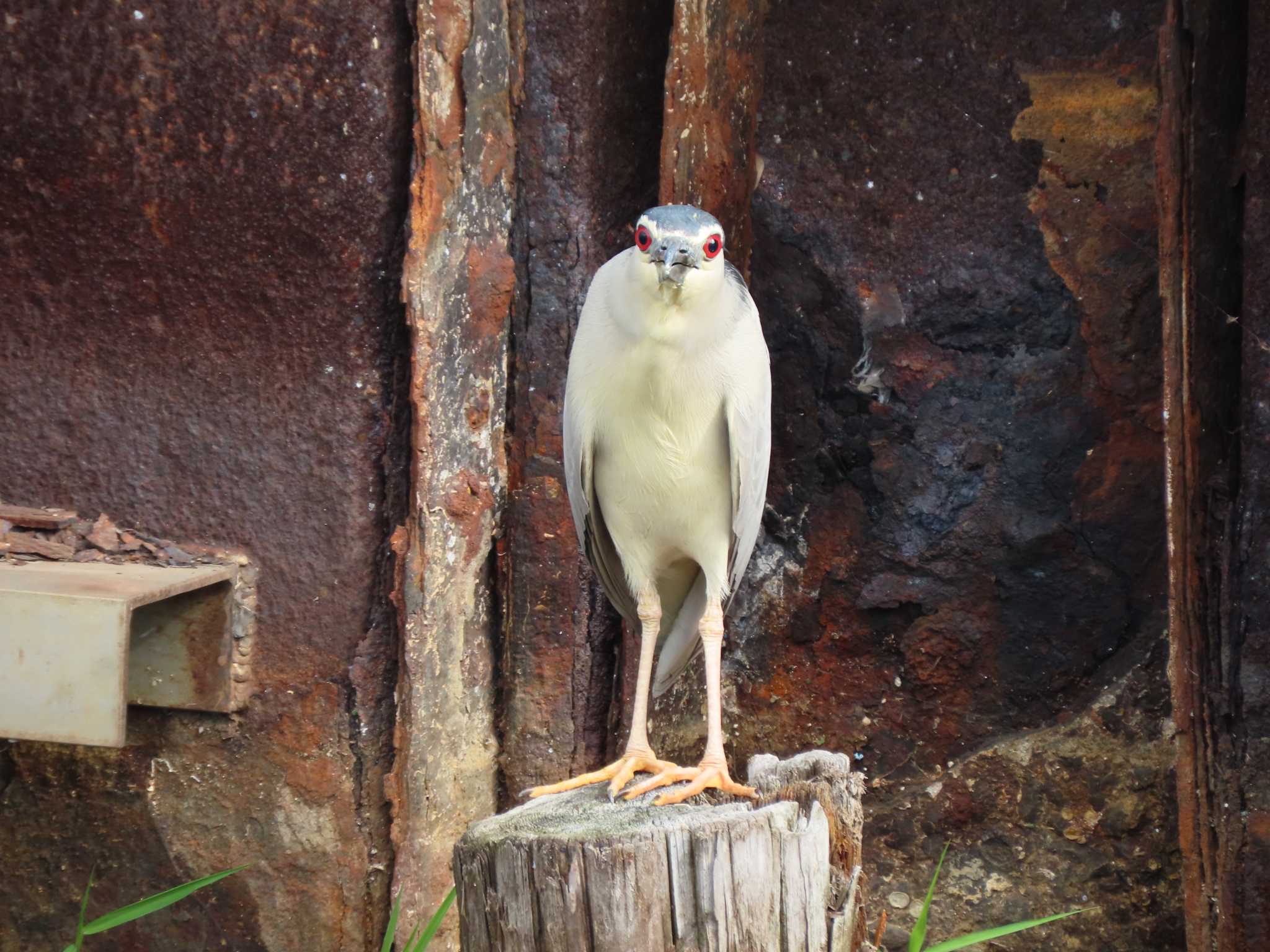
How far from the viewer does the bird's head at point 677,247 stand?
256cm

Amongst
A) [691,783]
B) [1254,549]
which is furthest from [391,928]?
[1254,549]

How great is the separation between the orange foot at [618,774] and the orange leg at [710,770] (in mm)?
26

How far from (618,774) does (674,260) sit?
1.07 metres

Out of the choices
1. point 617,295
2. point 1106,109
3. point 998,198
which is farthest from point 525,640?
point 1106,109

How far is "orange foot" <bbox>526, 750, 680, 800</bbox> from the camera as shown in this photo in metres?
2.72

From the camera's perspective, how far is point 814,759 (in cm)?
256

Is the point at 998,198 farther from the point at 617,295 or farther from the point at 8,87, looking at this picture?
the point at 8,87

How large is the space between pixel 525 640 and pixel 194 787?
911 mm

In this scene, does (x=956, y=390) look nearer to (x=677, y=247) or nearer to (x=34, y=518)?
(x=677, y=247)

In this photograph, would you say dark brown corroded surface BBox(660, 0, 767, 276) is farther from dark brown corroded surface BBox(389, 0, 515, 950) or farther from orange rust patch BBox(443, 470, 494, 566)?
orange rust patch BBox(443, 470, 494, 566)

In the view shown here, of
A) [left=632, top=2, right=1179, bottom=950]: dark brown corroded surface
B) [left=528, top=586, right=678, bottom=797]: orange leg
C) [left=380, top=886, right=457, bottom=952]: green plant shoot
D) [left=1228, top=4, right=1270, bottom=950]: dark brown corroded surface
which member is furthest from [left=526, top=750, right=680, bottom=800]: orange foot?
[left=1228, top=4, right=1270, bottom=950]: dark brown corroded surface

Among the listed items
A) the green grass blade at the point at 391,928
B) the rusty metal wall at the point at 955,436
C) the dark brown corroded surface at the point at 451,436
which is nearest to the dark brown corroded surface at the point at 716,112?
the rusty metal wall at the point at 955,436

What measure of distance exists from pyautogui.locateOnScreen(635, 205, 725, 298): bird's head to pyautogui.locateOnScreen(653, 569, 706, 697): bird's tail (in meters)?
0.95

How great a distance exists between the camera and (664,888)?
214 centimetres
